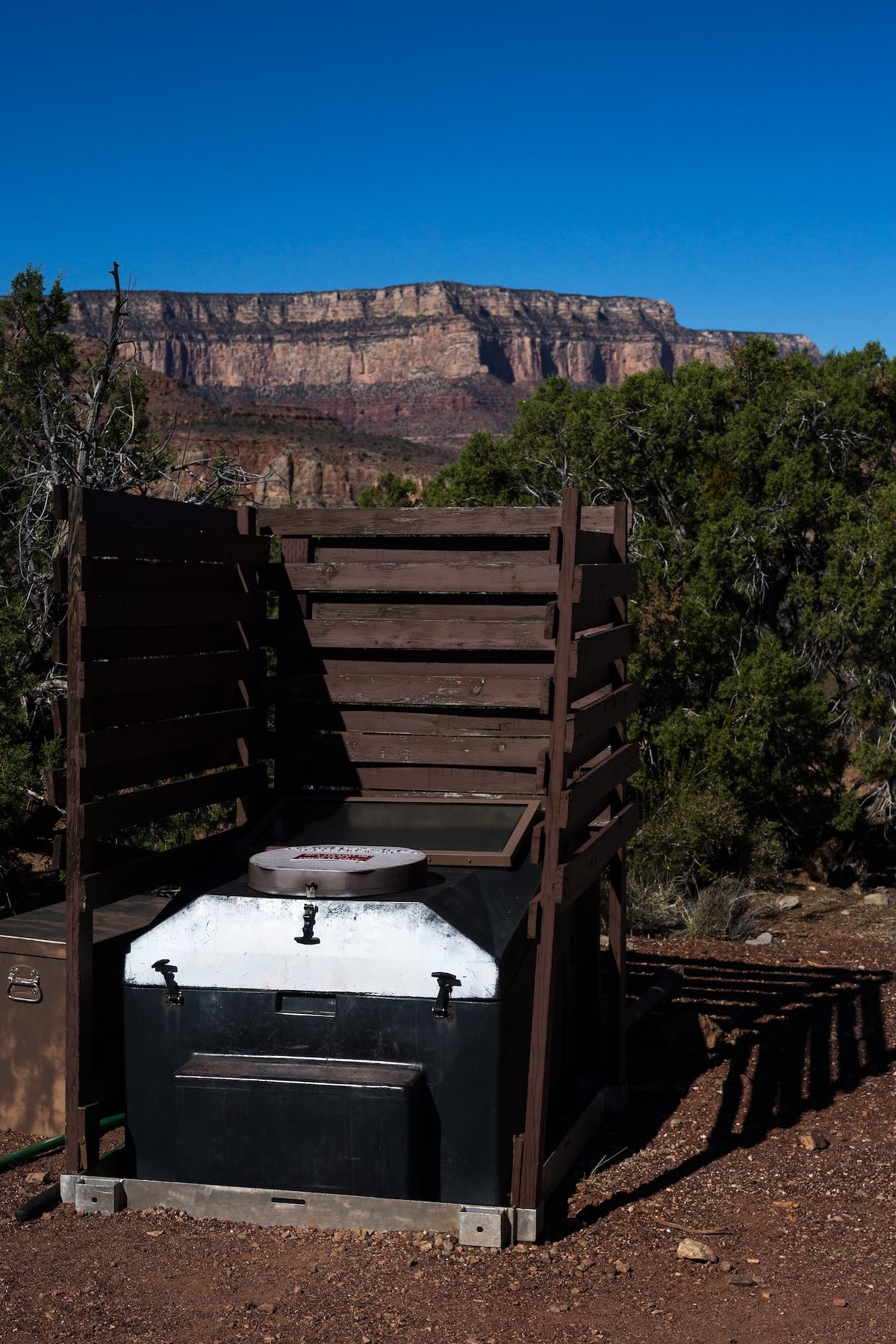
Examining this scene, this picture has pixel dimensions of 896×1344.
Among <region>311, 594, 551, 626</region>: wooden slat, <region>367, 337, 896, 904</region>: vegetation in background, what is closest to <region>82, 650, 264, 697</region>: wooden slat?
<region>311, 594, 551, 626</region>: wooden slat

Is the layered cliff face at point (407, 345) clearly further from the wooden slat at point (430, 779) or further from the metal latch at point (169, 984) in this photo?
the metal latch at point (169, 984)

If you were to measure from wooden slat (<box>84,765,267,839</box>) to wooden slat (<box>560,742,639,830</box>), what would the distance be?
1.40m

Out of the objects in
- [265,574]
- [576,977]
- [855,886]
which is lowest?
[855,886]

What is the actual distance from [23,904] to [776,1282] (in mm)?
6508

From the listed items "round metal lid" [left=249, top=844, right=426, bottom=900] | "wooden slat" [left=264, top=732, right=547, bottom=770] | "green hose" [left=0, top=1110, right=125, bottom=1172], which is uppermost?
"wooden slat" [left=264, top=732, right=547, bottom=770]

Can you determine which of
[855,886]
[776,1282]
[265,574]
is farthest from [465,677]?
[855,886]

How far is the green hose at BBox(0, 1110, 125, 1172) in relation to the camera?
484 cm

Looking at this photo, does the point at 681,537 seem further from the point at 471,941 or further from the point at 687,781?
the point at 471,941

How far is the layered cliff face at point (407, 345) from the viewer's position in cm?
10594

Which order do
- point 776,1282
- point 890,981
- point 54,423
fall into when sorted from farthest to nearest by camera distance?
point 54,423
point 890,981
point 776,1282

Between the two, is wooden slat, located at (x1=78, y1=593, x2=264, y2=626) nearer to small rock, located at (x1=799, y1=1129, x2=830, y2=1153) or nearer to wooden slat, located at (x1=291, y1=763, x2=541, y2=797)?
wooden slat, located at (x1=291, y1=763, x2=541, y2=797)

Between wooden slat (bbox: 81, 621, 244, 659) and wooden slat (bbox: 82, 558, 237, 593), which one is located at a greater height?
wooden slat (bbox: 82, 558, 237, 593)

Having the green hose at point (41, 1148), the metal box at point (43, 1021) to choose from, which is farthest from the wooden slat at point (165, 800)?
the green hose at point (41, 1148)

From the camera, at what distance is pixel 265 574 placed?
5.61m
